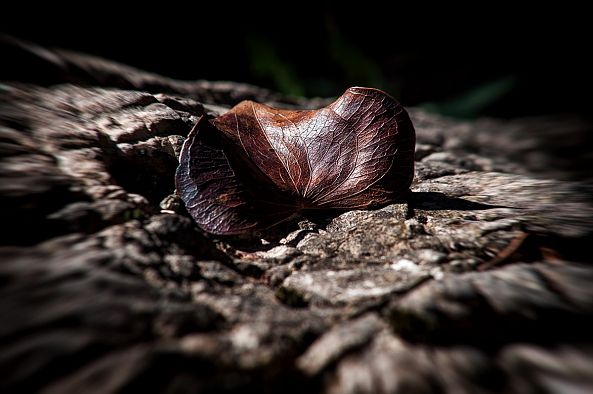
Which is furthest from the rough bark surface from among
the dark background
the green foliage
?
the green foliage

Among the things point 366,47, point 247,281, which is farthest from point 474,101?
point 247,281

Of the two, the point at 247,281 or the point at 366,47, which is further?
the point at 366,47

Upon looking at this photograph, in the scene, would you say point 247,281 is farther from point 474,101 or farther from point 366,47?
point 366,47

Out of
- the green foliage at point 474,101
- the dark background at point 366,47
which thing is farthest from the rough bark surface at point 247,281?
the green foliage at point 474,101

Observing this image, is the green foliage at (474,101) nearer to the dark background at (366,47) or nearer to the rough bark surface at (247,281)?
the dark background at (366,47)

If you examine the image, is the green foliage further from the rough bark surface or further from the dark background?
the rough bark surface
